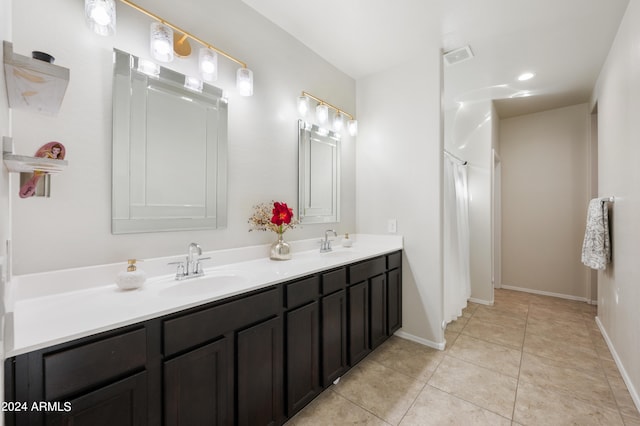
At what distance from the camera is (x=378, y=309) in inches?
88.7

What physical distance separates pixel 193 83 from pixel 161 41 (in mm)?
237

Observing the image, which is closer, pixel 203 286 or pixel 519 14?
pixel 203 286

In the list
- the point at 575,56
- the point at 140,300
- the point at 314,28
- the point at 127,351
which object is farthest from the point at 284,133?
the point at 575,56

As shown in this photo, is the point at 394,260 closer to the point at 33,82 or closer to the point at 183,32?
the point at 183,32

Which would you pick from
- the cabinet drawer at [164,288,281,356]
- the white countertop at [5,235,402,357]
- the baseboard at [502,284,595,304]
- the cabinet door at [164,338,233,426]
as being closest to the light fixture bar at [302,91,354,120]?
the white countertop at [5,235,402,357]

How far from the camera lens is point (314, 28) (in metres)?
2.13

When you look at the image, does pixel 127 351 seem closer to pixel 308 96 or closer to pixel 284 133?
pixel 284 133

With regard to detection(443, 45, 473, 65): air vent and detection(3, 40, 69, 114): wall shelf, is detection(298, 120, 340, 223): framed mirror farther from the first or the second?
detection(3, 40, 69, 114): wall shelf

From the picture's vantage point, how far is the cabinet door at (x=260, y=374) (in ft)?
4.04

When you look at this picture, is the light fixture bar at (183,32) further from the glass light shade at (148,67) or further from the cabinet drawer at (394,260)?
the cabinet drawer at (394,260)

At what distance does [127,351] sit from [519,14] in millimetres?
3026

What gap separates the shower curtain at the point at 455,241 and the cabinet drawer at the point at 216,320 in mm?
2018

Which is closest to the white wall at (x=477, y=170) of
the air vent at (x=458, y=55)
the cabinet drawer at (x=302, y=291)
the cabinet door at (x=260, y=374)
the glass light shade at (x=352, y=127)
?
the air vent at (x=458, y=55)

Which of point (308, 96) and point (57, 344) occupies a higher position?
point (308, 96)
